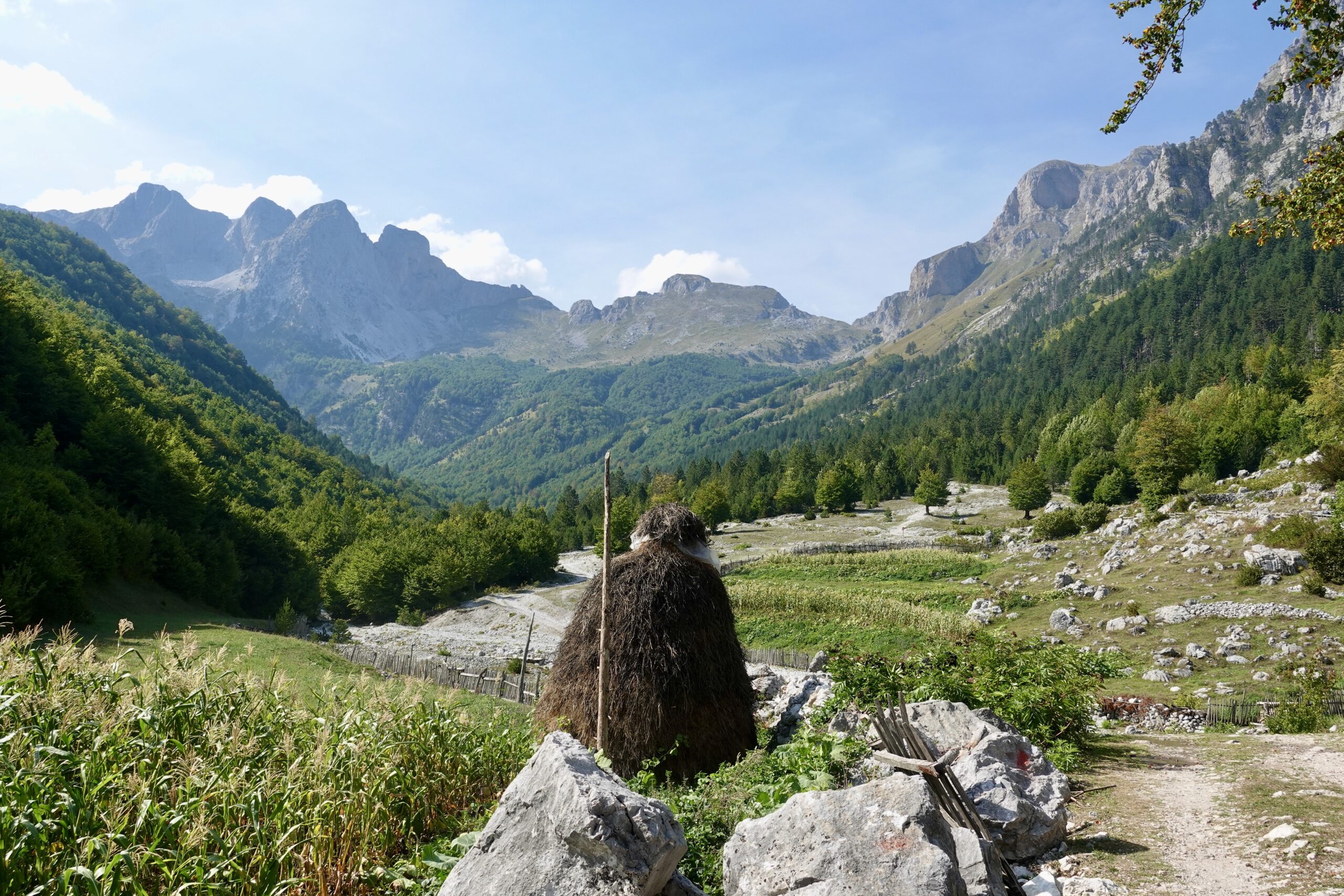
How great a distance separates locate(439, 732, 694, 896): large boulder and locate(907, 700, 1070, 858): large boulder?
3752mm

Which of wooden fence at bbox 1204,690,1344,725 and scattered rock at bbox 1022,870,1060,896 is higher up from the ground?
scattered rock at bbox 1022,870,1060,896

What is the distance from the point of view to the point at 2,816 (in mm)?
3994

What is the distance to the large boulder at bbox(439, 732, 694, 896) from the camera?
4.36 m

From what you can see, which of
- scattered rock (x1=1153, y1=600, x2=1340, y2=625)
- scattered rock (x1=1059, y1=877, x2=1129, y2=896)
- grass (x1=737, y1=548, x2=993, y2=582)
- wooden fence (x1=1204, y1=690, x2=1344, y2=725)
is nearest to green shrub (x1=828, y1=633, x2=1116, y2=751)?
scattered rock (x1=1059, y1=877, x2=1129, y2=896)

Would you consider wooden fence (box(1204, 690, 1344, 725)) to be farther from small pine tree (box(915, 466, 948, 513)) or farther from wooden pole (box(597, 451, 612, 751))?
small pine tree (box(915, 466, 948, 513))

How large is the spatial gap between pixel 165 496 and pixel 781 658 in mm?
31538

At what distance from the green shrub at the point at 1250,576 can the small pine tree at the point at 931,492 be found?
177 ft

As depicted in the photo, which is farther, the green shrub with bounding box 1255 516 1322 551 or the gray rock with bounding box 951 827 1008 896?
the green shrub with bounding box 1255 516 1322 551

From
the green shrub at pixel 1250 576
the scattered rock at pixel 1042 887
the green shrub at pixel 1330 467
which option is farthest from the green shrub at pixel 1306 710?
the green shrub at pixel 1330 467

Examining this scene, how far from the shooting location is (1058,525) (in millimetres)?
51406

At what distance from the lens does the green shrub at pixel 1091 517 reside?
50500 mm

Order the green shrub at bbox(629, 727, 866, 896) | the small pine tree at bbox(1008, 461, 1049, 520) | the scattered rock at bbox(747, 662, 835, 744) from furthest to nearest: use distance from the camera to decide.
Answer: the small pine tree at bbox(1008, 461, 1049, 520) → the scattered rock at bbox(747, 662, 835, 744) → the green shrub at bbox(629, 727, 866, 896)

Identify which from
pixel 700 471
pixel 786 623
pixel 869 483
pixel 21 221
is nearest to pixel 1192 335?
pixel 869 483

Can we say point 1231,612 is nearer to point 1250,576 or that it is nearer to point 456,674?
point 1250,576
